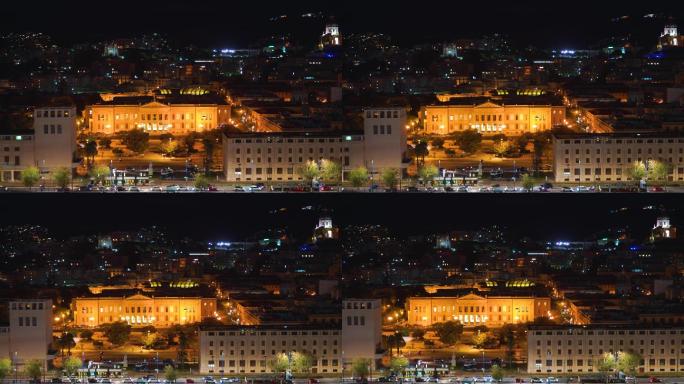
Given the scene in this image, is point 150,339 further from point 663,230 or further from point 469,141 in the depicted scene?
point 663,230

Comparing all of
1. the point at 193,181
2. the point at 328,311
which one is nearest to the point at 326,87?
the point at 193,181

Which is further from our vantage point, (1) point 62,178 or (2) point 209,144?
(2) point 209,144

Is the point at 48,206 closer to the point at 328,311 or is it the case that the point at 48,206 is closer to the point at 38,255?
the point at 38,255

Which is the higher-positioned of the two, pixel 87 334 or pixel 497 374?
pixel 87 334

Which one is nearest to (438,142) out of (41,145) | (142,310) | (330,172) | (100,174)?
(330,172)

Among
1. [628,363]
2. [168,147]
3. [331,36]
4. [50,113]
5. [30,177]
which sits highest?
[331,36]

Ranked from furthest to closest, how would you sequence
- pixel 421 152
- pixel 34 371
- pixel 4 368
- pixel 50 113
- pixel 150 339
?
pixel 421 152 < pixel 50 113 < pixel 150 339 < pixel 4 368 < pixel 34 371

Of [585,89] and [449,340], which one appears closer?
[449,340]
